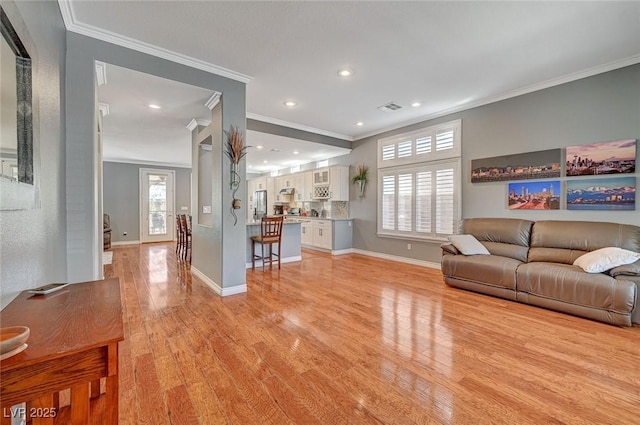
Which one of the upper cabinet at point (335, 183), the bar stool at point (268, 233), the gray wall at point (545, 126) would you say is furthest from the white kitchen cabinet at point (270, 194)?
the gray wall at point (545, 126)

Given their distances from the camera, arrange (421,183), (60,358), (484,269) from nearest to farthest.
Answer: (60,358) < (484,269) < (421,183)

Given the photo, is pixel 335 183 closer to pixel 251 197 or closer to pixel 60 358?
pixel 251 197

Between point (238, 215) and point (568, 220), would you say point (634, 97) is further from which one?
point (238, 215)

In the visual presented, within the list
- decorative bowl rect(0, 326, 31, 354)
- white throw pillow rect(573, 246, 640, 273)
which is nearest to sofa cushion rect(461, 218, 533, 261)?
white throw pillow rect(573, 246, 640, 273)

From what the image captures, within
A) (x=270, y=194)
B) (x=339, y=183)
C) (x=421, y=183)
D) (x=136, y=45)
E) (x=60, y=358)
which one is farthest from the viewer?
(x=270, y=194)

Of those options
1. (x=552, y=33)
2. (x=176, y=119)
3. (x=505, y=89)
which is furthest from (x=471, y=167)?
(x=176, y=119)

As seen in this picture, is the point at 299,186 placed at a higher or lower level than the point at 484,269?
higher

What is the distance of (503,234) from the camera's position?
13.5ft

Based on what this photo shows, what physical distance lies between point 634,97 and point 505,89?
54.8 inches

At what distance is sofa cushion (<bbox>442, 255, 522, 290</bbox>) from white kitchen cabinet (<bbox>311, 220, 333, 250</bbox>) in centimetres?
319

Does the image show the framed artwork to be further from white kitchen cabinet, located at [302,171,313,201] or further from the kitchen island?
white kitchen cabinet, located at [302,171,313,201]

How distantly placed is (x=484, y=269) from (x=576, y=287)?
921 millimetres

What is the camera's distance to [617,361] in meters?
2.17

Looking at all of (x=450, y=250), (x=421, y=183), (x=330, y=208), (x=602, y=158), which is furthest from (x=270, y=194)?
(x=602, y=158)
